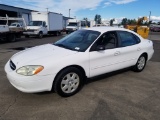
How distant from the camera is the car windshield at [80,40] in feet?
14.0

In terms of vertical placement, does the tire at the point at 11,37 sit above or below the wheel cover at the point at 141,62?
above

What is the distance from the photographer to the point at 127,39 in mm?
5207

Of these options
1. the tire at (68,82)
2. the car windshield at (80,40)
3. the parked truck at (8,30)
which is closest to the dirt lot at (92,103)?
the tire at (68,82)

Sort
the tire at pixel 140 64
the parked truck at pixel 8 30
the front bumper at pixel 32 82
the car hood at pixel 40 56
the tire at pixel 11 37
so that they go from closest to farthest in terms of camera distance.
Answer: the front bumper at pixel 32 82 → the car hood at pixel 40 56 → the tire at pixel 140 64 → the parked truck at pixel 8 30 → the tire at pixel 11 37

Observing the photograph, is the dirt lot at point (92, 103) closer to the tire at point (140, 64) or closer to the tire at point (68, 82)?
the tire at point (68, 82)

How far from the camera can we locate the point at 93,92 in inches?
168

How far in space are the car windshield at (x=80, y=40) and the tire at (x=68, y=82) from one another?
1.99ft

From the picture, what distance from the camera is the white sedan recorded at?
11.5 feet

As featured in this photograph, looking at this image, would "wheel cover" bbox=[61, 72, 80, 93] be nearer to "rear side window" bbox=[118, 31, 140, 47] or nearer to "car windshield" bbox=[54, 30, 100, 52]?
"car windshield" bbox=[54, 30, 100, 52]

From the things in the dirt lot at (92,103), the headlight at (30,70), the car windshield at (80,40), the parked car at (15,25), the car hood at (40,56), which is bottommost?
the dirt lot at (92,103)

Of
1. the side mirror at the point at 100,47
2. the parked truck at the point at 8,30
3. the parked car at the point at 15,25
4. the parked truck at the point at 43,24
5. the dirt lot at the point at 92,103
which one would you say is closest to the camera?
the dirt lot at the point at 92,103

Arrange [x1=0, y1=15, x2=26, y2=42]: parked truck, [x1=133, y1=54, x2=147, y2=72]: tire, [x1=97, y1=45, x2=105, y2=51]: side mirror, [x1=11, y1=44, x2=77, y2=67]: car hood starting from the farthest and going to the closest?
1. [x1=0, y1=15, x2=26, y2=42]: parked truck
2. [x1=133, y1=54, x2=147, y2=72]: tire
3. [x1=97, y1=45, x2=105, y2=51]: side mirror
4. [x1=11, y1=44, x2=77, y2=67]: car hood

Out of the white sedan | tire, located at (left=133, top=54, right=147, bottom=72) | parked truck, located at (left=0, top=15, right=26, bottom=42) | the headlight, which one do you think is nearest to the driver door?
the white sedan

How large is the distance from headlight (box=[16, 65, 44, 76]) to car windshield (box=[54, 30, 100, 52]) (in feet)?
3.61
